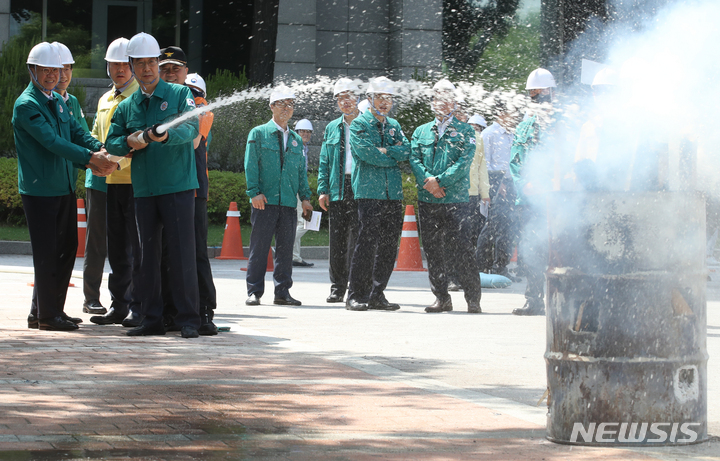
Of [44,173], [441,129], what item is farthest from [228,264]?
[44,173]

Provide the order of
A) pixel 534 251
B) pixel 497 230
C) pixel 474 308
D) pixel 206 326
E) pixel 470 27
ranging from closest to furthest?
pixel 206 326, pixel 534 251, pixel 474 308, pixel 497 230, pixel 470 27

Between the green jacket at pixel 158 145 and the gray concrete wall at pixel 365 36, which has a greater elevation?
the gray concrete wall at pixel 365 36

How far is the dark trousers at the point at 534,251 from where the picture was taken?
944cm

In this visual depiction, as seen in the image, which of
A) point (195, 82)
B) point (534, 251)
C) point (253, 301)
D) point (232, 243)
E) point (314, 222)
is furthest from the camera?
point (232, 243)

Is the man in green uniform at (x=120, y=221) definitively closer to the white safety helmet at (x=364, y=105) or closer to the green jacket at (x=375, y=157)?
the green jacket at (x=375, y=157)

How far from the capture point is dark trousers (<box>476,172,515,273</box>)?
12.4 meters

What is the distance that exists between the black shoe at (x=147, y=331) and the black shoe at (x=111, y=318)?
80cm

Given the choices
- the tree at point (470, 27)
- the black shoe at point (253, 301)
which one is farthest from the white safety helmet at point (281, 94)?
the tree at point (470, 27)

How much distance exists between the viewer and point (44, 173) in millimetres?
7590

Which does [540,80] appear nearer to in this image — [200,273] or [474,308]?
[474,308]

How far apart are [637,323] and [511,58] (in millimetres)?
27527

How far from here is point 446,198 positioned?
9484 millimetres

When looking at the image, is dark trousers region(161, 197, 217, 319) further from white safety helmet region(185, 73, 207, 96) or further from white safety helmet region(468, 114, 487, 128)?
white safety helmet region(468, 114, 487, 128)

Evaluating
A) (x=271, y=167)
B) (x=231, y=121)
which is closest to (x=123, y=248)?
(x=271, y=167)
